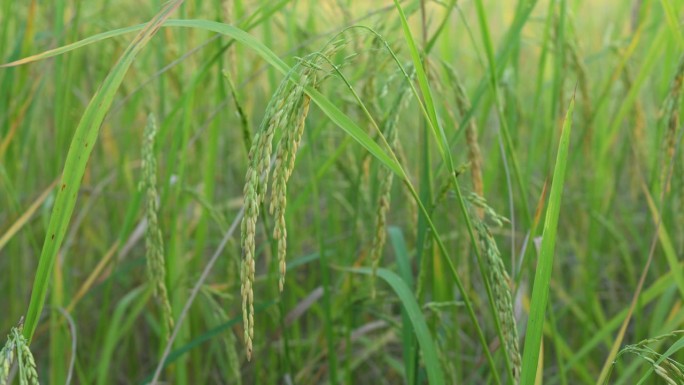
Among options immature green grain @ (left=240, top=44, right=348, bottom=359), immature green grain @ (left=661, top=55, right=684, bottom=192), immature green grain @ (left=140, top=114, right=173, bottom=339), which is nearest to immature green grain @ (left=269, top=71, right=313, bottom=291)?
immature green grain @ (left=240, top=44, right=348, bottom=359)

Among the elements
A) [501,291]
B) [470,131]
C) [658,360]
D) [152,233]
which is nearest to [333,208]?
[470,131]

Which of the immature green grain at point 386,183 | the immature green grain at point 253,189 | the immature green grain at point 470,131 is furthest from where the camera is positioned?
the immature green grain at point 470,131

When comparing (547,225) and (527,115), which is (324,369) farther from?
(527,115)

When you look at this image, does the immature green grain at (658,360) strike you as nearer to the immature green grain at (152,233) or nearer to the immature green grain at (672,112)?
the immature green grain at (672,112)

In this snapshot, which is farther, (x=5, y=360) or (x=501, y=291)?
(x=501, y=291)

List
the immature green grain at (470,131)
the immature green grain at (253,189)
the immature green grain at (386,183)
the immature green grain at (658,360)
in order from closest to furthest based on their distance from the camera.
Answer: the immature green grain at (253,189), the immature green grain at (658,360), the immature green grain at (386,183), the immature green grain at (470,131)

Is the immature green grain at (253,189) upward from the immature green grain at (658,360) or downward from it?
upward

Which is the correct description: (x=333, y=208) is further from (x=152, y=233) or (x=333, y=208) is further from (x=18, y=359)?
(x=18, y=359)

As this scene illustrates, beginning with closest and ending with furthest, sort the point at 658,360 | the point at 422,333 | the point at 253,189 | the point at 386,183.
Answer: the point at 253,189
the point at 658,360
the point at 386,183
the point at 422,333

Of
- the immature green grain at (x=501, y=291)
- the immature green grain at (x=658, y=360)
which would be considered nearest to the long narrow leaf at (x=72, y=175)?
the immature green grain at (x=501, y=291)

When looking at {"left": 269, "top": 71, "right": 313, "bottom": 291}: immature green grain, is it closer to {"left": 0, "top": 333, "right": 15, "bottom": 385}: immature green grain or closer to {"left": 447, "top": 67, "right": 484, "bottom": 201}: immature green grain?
{"left": 0, "top": 333, "right": 15, "bottom": 385}: immature green grain
